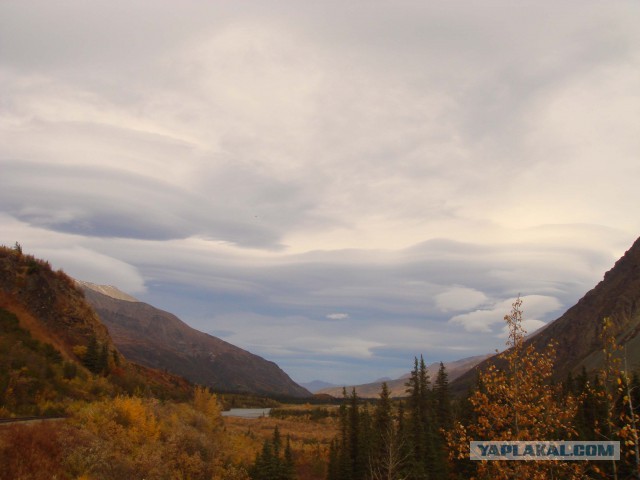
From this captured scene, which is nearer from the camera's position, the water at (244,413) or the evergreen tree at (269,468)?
the evergreen tree at (269,468)

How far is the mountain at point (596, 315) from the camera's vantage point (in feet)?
466

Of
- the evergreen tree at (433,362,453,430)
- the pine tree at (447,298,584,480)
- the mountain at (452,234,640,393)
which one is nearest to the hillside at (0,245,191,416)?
the pine tree at (447,298,584,480)

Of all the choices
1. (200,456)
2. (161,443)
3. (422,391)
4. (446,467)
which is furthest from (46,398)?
(422,391)

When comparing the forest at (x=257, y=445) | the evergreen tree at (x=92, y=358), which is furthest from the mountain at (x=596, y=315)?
the evergreen tree at (x=92, y=358)

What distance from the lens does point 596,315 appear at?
165m

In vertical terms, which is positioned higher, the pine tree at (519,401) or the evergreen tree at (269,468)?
the pine tree at (519,401)

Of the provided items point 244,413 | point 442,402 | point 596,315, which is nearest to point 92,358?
point 442,402

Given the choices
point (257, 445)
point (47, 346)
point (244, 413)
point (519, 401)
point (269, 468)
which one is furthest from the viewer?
point (244, 413)

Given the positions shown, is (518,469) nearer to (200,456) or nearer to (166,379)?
(200,456)

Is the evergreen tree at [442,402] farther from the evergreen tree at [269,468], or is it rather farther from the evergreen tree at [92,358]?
the evergreen tree at [92,358]

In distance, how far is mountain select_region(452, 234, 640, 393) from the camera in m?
142

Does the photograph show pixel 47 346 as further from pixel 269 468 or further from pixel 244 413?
pixel 244 413

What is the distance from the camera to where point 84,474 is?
16.8 m

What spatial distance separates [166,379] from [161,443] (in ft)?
123
